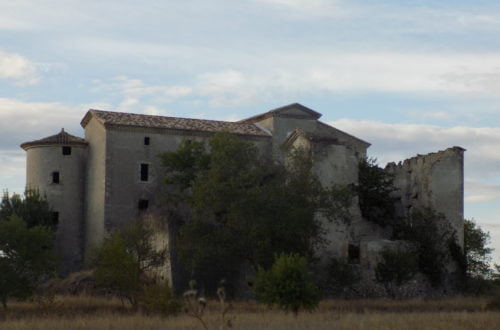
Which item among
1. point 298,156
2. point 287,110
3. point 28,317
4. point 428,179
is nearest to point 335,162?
point 298,156

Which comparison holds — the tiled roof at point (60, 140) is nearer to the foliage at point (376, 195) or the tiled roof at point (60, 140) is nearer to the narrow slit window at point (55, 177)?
the narrow slit window at point (55, 177)

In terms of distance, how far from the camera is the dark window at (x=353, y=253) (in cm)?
4150

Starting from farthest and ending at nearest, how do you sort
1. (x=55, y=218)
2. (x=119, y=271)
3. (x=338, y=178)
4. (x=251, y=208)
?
(x=55, y=218), (x=338, y=178), (x=251, y=208), (x=119, y=271)

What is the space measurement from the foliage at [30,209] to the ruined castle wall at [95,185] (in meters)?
1.87

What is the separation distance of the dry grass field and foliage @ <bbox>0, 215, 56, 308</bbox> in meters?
0.72

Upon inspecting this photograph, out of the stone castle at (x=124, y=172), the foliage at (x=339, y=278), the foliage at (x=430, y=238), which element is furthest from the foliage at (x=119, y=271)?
the foliage at (x=430, y=238)

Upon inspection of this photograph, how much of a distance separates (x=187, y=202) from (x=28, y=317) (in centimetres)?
1406

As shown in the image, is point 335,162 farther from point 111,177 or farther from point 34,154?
point 34,154

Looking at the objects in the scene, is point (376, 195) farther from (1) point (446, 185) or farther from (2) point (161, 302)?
(2) point (161, 302)

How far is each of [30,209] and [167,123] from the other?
817cm

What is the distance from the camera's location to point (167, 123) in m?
47.5

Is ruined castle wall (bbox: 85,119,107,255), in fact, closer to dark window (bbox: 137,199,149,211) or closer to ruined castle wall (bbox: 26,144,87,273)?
ruined castle wall (bbox: 26,144,87,273)

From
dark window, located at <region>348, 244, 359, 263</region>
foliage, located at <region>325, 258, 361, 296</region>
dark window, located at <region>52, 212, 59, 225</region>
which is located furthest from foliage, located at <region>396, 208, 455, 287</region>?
dark window, located at <region>52, 212, 59, 225</region>

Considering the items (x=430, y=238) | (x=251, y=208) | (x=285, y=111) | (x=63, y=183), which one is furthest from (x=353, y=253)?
(x=63, y=183)
